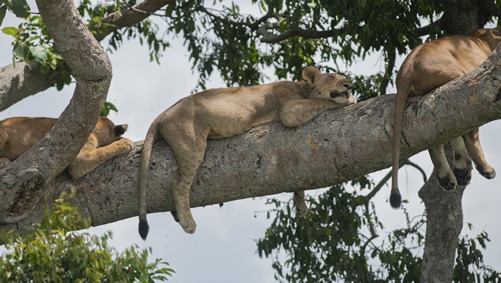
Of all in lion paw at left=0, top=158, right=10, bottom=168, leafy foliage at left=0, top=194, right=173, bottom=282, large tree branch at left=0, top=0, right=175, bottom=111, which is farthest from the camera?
large tree branch at left=0, top=0, right=175, bottom=111

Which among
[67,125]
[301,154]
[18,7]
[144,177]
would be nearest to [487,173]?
[301,154]

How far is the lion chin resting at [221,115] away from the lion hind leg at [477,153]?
0.80 meters

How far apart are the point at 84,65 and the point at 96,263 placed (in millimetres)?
1733

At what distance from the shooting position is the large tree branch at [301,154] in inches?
243

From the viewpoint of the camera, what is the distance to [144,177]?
6.91 m

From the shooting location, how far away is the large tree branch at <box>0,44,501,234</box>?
6160mm

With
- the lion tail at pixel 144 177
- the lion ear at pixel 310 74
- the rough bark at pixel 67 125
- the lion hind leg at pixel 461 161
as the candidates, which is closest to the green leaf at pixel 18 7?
the rough bark at pixel 67 125

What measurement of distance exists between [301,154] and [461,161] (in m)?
1.20

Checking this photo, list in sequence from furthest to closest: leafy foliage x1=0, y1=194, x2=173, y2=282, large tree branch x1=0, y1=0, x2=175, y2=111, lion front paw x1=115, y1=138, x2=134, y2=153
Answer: large tree branch x1=0, y1=0, x2=175, y2=111, lion front paw x1=115, y1=138, x2=134, y2=153, leafy foliage x1=0, y1=194, x2=173, y2=282

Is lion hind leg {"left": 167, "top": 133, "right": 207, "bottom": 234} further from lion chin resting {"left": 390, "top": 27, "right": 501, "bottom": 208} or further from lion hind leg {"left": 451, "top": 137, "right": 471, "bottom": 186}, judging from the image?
lion hind leg {"left": 451, "top": 137, "right": 471, "bottom": 186}

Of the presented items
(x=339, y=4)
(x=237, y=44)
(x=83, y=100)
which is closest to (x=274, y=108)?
(x=83, y=100)

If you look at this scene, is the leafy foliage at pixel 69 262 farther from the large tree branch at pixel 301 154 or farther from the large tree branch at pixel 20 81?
the large tree branch at pixel 20 81

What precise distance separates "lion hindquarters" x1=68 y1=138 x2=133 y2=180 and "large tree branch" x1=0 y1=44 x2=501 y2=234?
0.15 ft

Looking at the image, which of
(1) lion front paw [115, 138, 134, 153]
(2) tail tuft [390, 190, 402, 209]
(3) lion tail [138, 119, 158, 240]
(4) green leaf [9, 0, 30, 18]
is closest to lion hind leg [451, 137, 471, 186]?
(2) tail tuft [390, 190, 402, 209]
